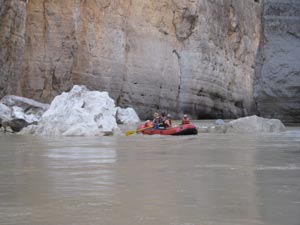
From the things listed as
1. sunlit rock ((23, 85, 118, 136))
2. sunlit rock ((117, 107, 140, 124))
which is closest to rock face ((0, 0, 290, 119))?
sunlit rock ((117, 107, 140, 124))

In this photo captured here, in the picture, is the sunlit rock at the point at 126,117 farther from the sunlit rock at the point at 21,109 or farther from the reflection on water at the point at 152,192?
the reflection on water at the point at 152,192

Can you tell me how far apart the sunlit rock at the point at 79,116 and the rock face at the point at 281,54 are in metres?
4.21

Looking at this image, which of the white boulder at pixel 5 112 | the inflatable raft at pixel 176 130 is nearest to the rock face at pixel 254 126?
the inflatable raft at pixel 176 130

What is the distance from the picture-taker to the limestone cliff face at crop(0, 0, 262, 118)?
27859 millimetres

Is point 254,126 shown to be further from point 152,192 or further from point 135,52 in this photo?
point 135,52

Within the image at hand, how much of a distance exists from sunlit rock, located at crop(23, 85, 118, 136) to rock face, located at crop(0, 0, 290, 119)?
6.36 m

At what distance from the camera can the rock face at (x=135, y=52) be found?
2786 cm

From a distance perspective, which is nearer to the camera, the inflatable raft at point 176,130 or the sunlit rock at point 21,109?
the inflatable raft at point 176,130

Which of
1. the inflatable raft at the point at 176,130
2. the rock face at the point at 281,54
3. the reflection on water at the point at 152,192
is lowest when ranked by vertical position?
the reflection on water at the point at 152,192

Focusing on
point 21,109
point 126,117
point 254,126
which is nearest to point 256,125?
point 254,126

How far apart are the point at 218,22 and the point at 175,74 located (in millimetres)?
10361

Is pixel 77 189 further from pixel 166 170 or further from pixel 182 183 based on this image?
pixel 166 170

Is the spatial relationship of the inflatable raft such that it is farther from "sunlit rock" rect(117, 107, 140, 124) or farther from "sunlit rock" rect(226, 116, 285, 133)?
"sunlit rock" rect(117, 107, 140, 124)

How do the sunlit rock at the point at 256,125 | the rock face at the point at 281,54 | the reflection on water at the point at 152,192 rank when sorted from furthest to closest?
the sunlit rock at the point at 256,125
the rock face at the point at 281,54
the reflection on water at the point at 152,192
